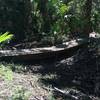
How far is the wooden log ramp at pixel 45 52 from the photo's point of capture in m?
7.36

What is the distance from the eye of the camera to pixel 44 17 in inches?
384

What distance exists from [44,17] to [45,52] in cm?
232

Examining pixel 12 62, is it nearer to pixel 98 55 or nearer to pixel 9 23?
pixel 98 55

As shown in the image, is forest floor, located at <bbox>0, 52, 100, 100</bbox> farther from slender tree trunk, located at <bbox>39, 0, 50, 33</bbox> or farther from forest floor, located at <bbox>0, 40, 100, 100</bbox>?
slender tree trunk, located at <bbox>39, 0, 50, 33</bbox>

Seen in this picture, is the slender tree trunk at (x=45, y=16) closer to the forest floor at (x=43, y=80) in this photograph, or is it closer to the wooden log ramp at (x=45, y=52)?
the wooden log ramp at (x=45, y=52)

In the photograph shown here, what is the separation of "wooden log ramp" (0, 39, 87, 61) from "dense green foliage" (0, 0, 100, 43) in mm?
1151

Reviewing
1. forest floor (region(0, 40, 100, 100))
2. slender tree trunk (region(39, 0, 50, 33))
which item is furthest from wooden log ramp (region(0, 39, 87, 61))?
slender tree trunk (region(39, 0, 50, 33))

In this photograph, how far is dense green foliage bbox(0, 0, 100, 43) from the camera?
9.34 metres

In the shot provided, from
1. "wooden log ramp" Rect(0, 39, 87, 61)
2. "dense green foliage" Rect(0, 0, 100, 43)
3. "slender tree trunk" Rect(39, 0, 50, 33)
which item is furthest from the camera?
"slender tree trunk" Rect(39, 0, 50, 33)

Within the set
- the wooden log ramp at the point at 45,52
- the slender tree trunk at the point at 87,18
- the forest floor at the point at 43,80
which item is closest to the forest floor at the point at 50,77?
the forest floor at the point at 43,80

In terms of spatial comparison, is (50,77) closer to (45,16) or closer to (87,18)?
(87,18)

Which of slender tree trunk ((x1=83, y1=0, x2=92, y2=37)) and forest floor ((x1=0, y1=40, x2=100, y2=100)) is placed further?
slender tree trunk ((x1=83, y1=0, x2=92, y2=37))

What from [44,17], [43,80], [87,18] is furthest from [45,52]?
[44,17]

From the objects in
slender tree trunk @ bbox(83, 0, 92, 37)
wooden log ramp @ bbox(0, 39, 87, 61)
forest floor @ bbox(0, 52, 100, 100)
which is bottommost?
forest floor @ bbox(0, 52, 100, 100)
